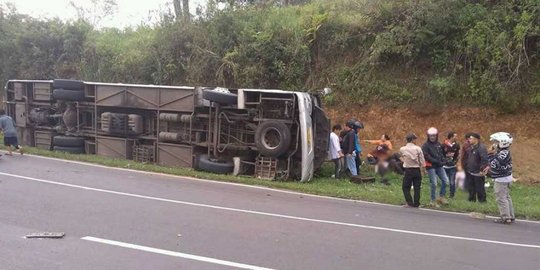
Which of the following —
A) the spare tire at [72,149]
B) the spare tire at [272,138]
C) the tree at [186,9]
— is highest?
the tree at [186,9]

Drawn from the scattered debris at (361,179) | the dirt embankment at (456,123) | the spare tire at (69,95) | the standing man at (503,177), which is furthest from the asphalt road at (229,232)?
the spare tire at (69,95)

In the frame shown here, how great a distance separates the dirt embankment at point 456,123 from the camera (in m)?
14.0

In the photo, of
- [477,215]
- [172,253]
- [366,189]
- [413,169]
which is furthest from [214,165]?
[172,253]

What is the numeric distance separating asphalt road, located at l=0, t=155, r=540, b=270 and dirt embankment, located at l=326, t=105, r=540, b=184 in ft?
17.1

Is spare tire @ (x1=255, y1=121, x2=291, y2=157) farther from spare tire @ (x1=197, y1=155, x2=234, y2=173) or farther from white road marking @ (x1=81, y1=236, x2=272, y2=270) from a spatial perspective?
white road marking @ (x1=81, y1=236, x2=272, y2=270)

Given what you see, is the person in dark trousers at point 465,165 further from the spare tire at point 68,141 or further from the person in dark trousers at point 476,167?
the spare tire at point 68,141

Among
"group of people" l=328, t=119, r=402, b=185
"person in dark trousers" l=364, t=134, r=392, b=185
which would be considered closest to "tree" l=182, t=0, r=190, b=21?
"group of people" l=328, t=119, r=402, b=185

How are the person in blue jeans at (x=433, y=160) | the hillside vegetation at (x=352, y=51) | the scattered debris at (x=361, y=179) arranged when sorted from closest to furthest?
the person in blue jeans at (x=433, y=160) < the scattered debris at (x=361, y=179) < the hillside vegetation at (x=352, y=51)

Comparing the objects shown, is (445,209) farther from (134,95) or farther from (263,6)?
(263,6)

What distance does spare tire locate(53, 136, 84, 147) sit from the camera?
671 inches

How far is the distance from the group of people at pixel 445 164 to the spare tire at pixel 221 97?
292 centimetres

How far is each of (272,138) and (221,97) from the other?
1.80 m

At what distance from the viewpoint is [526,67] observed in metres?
15.1

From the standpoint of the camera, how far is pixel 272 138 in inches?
532
